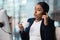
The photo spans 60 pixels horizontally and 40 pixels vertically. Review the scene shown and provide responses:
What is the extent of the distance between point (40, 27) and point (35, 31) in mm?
66

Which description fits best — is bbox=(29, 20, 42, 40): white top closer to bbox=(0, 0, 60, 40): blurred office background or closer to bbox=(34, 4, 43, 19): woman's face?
bbox=(34, 4, 43, 19): woman's face

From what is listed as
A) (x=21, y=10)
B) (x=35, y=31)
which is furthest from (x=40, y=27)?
(x=21, y=10)

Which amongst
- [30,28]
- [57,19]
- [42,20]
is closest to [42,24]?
[42,20]

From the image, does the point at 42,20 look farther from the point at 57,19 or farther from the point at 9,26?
the point at 9,26

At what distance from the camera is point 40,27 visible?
128cm

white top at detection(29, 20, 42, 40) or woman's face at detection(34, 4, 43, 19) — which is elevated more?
woman's face at detection(34, 4, 43, 19)

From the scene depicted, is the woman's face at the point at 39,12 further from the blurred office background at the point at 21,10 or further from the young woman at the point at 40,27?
the blurred office background at the point at 21,10

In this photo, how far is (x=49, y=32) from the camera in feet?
3.97

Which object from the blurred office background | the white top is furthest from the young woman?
the blurred office background

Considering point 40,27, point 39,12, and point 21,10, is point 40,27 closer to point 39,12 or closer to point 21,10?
point 39,12

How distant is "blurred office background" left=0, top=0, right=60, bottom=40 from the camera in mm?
1474

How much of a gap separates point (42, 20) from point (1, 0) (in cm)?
77

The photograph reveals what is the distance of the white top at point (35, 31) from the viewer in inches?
50.6

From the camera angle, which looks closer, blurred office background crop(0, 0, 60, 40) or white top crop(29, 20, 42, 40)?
white top crop(29, 20, 42, 40)
